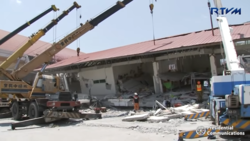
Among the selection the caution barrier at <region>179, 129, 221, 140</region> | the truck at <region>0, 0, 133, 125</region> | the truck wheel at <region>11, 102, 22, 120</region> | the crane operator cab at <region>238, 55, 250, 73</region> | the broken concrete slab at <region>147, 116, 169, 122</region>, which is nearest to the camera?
the caution barrier at <region>179, 129, 221, 140</region>

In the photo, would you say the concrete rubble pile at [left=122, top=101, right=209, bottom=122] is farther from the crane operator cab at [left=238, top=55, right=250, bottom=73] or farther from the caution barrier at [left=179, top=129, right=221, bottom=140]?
the caution barrier at [left=179, top=129, right=221, bottom=140]

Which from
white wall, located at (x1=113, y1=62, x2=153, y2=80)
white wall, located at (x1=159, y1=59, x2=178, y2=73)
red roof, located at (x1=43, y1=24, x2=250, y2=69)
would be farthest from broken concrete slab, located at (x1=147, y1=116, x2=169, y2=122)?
white wall, located at (x1=113, y1=62, x2=153, y2=80)

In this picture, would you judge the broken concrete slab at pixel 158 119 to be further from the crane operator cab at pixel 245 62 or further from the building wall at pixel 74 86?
the building wall at pixel 74 86

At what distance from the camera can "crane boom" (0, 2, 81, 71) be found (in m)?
16.6

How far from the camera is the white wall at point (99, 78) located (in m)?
22.6

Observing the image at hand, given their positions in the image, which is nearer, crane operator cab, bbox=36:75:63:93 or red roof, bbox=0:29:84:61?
crane operator cab, bbox=36:75:63:93

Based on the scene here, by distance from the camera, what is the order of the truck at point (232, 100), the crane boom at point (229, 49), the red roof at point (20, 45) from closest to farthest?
the truck at point (232, 100) < the crane boom at point (229, 49) < the red roof at point (20, 45)

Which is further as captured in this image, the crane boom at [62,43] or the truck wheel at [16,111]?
the crane boom at [62,43]

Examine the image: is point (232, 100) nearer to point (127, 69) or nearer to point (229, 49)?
point (229, 49)

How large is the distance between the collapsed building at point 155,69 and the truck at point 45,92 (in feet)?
5.67

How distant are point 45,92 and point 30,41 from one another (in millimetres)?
5185

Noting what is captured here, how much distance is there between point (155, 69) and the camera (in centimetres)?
1895

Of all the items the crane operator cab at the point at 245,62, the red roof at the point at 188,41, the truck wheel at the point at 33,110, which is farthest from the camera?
the red roof at the point at 188,41

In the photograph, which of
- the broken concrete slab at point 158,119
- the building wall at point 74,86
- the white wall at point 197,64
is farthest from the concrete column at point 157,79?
the building wall at point 74,86
